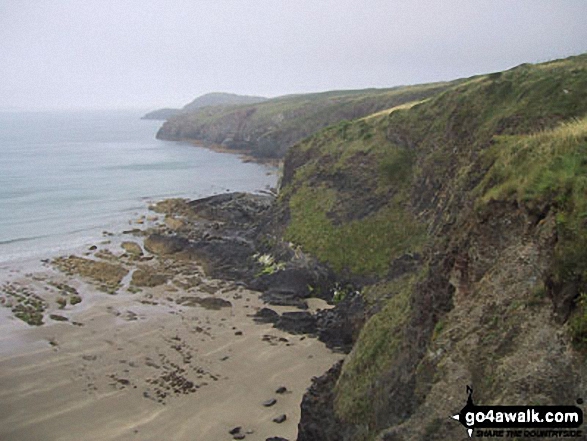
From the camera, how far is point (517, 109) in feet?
105

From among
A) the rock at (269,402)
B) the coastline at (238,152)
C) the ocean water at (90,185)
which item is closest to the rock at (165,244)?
the ocean water at (90,185)

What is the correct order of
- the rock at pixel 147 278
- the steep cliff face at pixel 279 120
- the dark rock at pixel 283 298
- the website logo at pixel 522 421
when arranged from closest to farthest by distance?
the website logo at pixel 522 421 < the dark rock at pixel 283 298 < the rock at pixel 147 278 < the steep cliff face at pixel 279 120

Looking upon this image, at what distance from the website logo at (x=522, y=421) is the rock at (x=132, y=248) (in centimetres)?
4323

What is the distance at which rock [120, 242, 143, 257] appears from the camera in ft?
167

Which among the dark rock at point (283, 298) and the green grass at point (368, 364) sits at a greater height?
the green grass at point (368, 364)

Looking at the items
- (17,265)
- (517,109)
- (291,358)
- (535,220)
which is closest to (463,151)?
(517,109)

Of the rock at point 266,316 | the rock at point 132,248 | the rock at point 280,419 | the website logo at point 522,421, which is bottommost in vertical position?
the rock at point 280,419

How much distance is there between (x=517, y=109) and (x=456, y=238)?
1983cm

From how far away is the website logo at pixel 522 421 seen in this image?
9.60m

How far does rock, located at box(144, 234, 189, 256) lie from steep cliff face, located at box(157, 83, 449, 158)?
192 ft

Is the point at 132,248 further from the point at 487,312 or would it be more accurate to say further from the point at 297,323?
the point at 487,312

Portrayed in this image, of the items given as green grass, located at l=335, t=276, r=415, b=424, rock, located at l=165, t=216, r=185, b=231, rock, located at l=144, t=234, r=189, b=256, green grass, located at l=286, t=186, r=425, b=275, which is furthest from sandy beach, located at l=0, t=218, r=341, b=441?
rock, located at l=165, t=216, r=185, b=231

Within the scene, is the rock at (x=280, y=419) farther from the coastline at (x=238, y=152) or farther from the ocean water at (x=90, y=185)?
the coastline at (x=238, y=152)

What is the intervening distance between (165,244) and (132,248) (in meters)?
3.50
